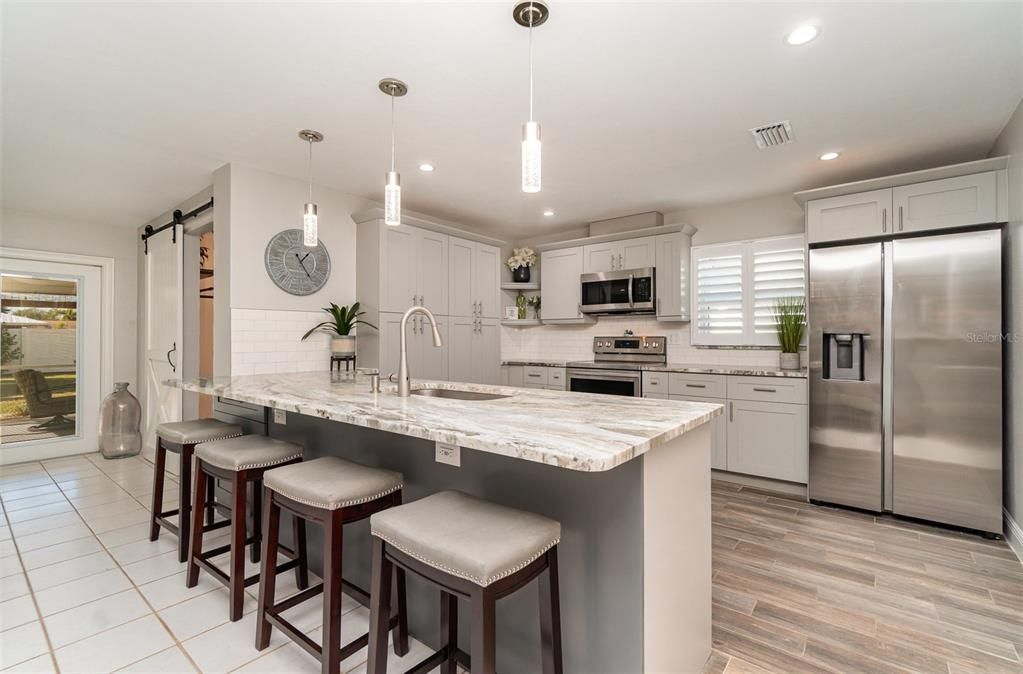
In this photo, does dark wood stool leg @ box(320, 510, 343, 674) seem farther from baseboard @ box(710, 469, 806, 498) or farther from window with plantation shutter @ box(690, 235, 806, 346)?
window with plantation shutter @ box(690, 235, 806, 346)

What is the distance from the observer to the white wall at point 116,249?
4559 millimetres

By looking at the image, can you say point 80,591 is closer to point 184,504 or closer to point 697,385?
point 184,504

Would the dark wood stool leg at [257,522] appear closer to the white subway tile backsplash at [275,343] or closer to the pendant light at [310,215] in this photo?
the white subway tile backsplash at [275,343]

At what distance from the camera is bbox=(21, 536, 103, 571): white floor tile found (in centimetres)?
250

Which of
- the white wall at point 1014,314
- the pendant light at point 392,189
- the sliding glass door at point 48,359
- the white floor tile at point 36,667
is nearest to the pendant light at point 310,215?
the pendant light at point 392,189

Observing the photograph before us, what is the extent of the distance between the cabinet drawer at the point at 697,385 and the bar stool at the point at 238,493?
3.09 m

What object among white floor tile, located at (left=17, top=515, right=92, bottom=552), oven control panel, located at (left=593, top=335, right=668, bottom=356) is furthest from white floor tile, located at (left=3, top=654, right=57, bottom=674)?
oven control panel, located at (left=593, top=335, right=668, bottom=356)

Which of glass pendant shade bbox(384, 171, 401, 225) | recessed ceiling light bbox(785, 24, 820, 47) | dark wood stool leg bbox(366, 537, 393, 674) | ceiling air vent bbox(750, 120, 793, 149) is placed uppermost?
recessed ceiling light bbox(785, 24, 820, 47)

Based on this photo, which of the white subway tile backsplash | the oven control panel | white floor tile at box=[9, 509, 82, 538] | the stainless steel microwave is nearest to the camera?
white floor tile at box=[9, 509, 82, 538]

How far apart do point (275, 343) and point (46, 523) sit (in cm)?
180

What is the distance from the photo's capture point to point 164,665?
1.70m

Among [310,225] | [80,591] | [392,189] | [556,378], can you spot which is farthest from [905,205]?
[80,591]

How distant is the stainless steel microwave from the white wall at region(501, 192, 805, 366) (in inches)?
13.2

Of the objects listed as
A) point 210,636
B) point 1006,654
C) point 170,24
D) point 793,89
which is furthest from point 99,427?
point 1006,654
